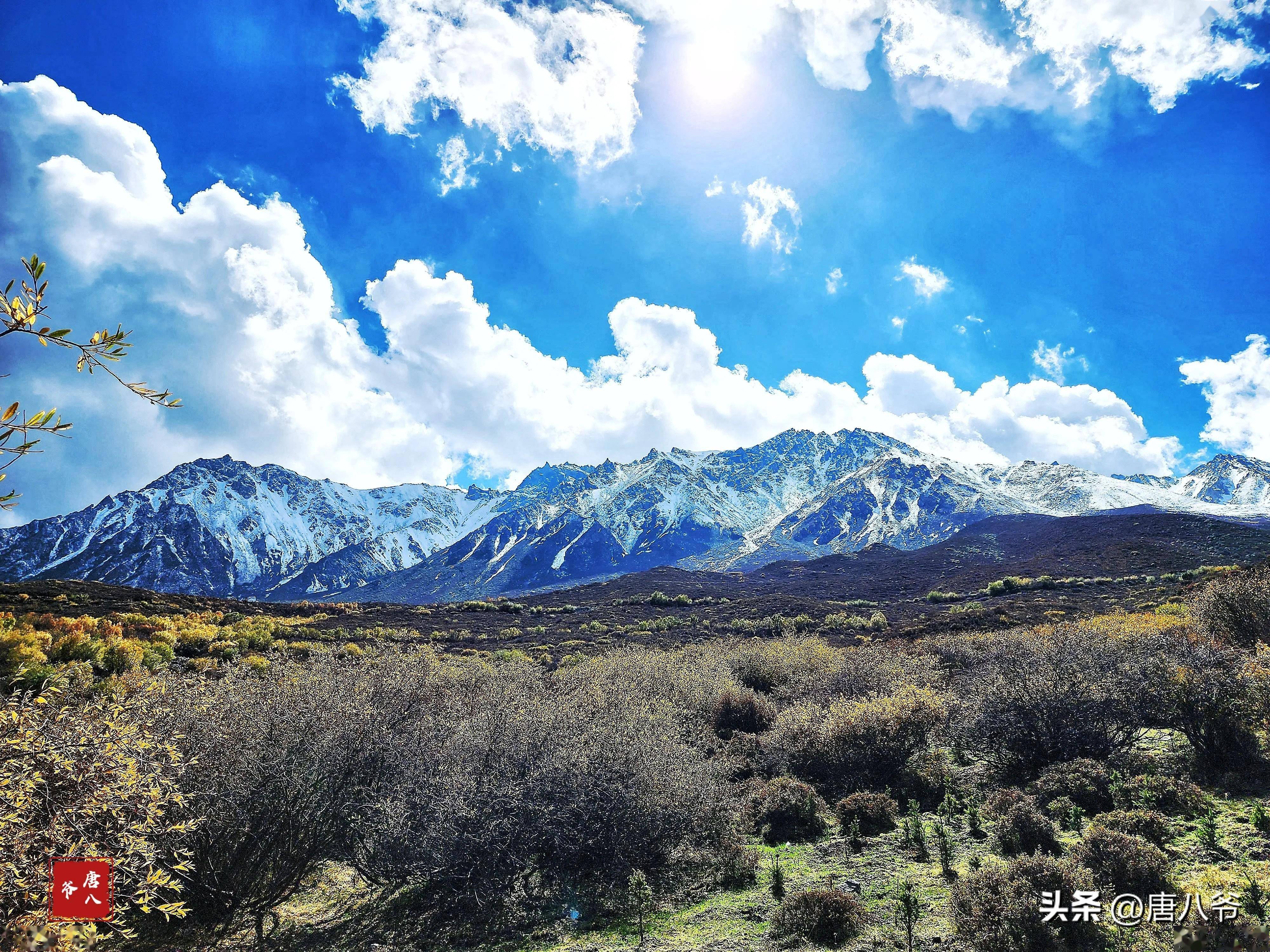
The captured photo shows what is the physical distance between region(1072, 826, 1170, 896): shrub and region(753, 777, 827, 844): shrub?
13.5 feet

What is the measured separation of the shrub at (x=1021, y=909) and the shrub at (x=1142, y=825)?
1.43 meters

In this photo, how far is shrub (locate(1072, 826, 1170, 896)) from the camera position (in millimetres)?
5410

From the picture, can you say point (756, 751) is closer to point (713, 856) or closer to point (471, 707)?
point (713, 856)

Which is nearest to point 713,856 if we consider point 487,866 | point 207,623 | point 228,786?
point 487,866

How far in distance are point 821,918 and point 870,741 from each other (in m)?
5.76

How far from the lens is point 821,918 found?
5.98 metres

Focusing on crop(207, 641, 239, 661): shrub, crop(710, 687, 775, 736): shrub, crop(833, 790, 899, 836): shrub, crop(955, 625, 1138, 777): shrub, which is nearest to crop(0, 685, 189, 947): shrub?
crop(833, 790, 899, 836): shrub

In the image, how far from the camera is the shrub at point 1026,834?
7.09 meters

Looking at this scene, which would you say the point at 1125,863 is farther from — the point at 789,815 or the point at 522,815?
the point at 522,815

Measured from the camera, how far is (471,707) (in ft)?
38.7

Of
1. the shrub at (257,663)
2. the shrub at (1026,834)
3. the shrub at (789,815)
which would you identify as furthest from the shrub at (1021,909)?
the shrub at (257,663)

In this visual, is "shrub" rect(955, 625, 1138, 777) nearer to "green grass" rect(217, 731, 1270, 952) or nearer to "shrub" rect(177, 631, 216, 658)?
"green grass" rect(217, 731, 1270, 952)

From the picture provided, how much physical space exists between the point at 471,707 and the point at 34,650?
1182cm

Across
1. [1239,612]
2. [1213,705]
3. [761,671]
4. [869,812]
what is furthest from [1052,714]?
[761,671]
